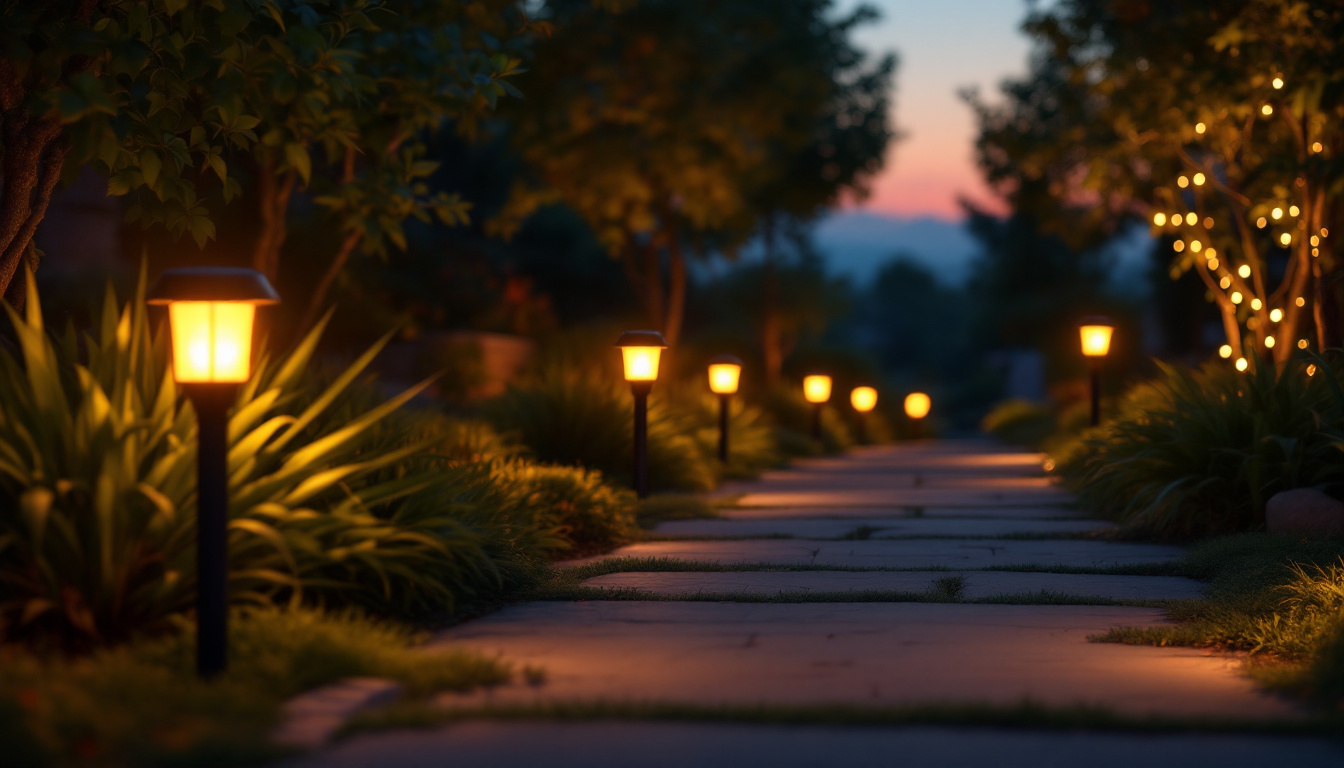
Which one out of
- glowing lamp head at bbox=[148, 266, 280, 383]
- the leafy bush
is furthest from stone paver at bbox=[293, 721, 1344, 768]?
the leafy bush

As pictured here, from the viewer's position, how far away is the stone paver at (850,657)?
4.43m

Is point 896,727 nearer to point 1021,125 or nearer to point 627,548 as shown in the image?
point 627,548

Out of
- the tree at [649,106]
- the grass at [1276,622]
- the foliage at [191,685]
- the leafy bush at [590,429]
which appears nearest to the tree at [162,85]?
the foliage at [191,685]

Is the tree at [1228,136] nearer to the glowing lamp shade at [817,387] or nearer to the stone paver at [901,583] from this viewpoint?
the stone paver at [901,583]

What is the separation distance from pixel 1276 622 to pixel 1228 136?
35.3ft

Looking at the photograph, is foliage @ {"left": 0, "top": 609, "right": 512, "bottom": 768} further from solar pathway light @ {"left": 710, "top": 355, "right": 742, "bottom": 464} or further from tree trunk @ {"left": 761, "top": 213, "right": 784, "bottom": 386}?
tree trunk @ {"left": 761, "top": 213, "right": 784, "bottom": 386}

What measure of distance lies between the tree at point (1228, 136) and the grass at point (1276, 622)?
396cm

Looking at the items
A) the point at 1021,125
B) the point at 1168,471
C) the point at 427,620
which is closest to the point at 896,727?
the point at 427,620

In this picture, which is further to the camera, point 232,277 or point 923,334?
point 923,334

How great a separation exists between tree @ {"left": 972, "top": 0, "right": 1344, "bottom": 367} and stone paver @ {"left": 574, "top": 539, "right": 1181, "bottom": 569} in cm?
295

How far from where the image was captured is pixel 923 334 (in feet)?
356

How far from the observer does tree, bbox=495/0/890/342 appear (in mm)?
20281

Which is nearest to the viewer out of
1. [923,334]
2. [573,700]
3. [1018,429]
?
[573,700]

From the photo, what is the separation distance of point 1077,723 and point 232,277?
331cm
